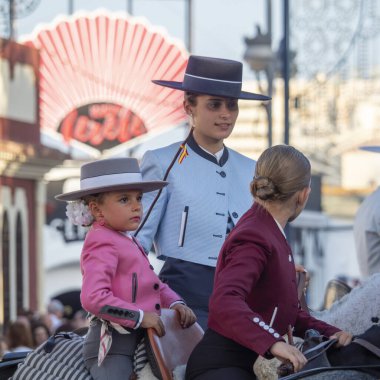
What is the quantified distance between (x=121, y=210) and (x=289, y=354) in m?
1.04

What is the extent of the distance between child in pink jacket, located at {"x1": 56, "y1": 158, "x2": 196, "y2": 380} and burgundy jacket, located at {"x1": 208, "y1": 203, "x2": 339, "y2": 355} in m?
0.40

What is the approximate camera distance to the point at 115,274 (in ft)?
16.5

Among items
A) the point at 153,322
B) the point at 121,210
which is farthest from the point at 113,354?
the point at 121,210

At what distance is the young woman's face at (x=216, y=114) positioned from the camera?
18.9 ft

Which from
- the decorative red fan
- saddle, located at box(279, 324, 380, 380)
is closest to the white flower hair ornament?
saddle, located at box(279, 324, 380, 380)

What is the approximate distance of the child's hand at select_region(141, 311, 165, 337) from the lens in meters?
4.92

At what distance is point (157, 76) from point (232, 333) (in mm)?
27162

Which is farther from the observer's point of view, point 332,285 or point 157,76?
point 157,76

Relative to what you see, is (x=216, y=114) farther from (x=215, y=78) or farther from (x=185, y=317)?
(x=185, y=317)

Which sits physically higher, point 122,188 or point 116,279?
point 122,188

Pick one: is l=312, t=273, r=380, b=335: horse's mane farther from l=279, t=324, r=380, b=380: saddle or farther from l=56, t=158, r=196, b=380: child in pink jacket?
l=56, t=158, r=196, b=380: child in pink jacket

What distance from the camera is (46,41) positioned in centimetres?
3039

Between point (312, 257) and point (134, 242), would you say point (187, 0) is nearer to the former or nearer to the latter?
point (312, 257)

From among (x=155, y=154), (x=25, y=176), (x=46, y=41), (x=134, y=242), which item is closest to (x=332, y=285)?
(x=155, y=154)
